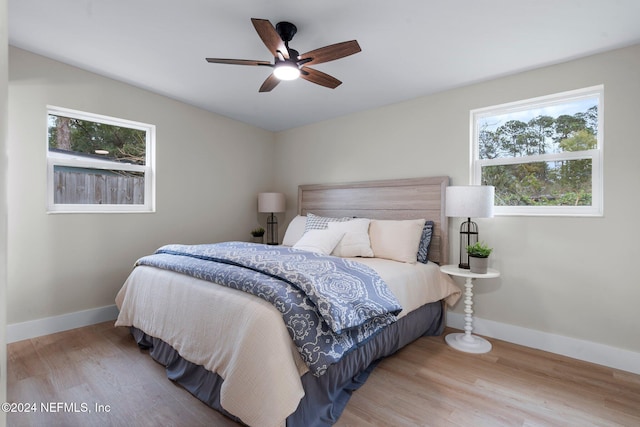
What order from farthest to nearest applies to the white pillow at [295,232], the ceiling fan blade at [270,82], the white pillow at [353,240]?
the white pillow at [295,232], the white pillow at [353,240], the ceiling fan blade at [270,82]

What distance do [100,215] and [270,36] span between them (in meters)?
2.50

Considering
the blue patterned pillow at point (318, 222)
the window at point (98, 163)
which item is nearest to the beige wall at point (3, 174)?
the blue patterned pillow at point (318, 222)

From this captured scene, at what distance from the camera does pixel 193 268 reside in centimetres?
211

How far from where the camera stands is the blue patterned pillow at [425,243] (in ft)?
9.57

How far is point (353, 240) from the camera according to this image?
3.03 m

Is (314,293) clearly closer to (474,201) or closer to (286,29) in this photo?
(474,201)

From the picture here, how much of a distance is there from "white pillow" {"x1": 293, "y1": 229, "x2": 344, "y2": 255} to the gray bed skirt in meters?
0.97

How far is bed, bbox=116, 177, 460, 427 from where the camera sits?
1486 mm

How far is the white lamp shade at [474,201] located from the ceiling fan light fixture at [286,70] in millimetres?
1622

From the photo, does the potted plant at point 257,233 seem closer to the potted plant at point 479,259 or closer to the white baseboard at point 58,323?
the white baseboard at point 58,323

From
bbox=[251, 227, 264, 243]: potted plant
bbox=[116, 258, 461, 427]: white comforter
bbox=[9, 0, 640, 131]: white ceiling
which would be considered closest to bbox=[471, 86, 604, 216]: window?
bbox=[9, 0, 640, 131]: white ceiling

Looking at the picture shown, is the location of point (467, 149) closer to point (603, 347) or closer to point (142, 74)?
point (603, 347)

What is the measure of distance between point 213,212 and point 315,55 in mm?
2618

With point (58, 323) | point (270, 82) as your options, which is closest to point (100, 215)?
point (58, 323)
